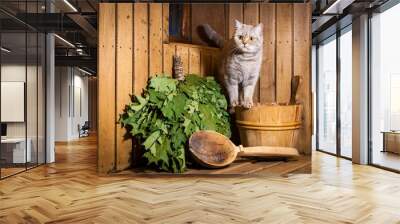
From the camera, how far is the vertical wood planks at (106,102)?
15.4 ft

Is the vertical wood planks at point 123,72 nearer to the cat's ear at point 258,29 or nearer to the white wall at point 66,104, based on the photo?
the cat's ear at point 258,29

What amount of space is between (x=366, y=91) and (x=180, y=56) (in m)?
3.23

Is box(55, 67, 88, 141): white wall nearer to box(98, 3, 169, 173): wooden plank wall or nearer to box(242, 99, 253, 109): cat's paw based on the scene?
box(98, 3, 169, 173): wooden plank wall

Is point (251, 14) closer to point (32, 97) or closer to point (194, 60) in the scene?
point (194, 60)

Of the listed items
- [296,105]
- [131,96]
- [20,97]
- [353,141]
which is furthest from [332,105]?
[20,97]

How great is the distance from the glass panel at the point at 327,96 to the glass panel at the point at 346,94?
1.27 feet

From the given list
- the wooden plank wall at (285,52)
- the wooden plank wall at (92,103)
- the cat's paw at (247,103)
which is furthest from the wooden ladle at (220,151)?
the wooden plank wall at (92,103)

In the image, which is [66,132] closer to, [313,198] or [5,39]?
[5,39]

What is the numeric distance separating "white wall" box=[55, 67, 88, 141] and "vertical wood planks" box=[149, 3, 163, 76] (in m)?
8.99

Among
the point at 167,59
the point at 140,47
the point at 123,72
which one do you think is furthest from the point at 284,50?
the point at 123,72

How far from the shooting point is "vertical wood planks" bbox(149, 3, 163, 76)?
189 inches

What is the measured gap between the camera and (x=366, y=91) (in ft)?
19.8

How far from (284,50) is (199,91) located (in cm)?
128

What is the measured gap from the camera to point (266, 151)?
4.42m
